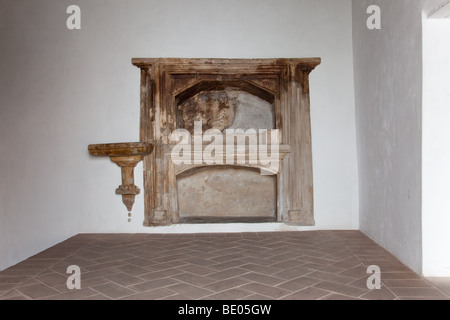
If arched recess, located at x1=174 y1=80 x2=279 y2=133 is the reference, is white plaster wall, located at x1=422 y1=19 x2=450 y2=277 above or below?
below

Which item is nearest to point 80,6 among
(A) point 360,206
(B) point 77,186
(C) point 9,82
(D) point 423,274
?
(C) point 9,82

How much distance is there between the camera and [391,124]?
136 inches

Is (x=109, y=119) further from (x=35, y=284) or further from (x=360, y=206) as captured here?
(x=360, y=206)

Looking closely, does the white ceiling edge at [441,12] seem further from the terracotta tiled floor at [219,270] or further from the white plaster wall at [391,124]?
the terracotta tiled floor at [219,270]

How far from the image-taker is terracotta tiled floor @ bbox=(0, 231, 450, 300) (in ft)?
8.10

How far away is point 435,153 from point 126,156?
3327 millimetres

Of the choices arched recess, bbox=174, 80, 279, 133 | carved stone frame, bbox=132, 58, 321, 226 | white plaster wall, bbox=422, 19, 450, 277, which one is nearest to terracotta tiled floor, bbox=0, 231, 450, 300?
white plaster wall, bbox=422, 19, 450, 277

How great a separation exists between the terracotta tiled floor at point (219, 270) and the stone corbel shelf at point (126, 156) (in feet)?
1.92

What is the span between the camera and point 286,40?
480cm

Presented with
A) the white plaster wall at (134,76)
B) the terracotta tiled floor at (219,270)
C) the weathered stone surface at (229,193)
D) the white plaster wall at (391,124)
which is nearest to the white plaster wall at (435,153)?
the white plaster wall at (391,124)

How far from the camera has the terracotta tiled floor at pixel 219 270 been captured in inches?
97.2

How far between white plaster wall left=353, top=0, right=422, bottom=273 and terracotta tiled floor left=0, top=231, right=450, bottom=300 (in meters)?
0.28

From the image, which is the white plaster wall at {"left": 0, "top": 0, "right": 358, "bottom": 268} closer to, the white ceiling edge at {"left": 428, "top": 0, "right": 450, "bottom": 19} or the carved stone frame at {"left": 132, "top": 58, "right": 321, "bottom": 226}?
the carved stone frame at {"left": 132, "top": 58, "right": 321, "bottom": 226}
